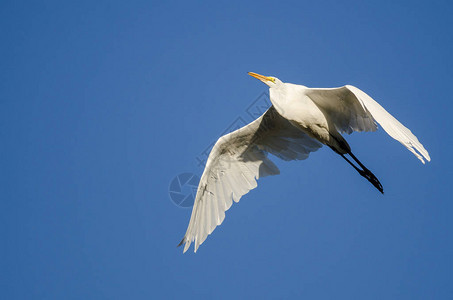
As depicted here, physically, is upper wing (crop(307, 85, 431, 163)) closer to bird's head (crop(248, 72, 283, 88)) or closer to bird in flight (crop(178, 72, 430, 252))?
bird in flight (crop(178, 72, 430, 252))

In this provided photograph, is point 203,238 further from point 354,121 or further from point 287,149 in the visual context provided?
point 354,121

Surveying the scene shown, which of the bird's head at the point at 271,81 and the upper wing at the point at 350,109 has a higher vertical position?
the bird's head at the point at 271,81

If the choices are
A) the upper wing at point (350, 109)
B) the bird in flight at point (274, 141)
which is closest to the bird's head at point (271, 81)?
the bird in flight at point (274, 141)

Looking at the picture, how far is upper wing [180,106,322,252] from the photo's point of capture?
10.6 metres

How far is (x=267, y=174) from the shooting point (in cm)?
1102

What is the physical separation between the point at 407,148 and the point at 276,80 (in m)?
3.54

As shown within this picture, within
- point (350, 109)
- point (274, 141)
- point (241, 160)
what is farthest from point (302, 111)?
point (241, 160)

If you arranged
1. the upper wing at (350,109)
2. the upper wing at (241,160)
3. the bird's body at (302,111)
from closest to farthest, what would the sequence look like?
1. the upper wing at (350,109)
2. the bird's body at (302,111)
3. the upper wing at (241,160)

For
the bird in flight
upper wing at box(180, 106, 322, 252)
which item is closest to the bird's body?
the bird in flight

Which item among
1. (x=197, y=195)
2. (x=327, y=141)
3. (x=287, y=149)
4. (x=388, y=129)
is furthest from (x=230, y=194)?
(x=388, y=129)

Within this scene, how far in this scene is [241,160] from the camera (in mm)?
11062

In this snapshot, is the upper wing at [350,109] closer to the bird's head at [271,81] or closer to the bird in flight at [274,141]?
the bird in flight at [274,141]

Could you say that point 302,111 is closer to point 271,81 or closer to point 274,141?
point 271,81

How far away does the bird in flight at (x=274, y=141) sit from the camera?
932 cm
